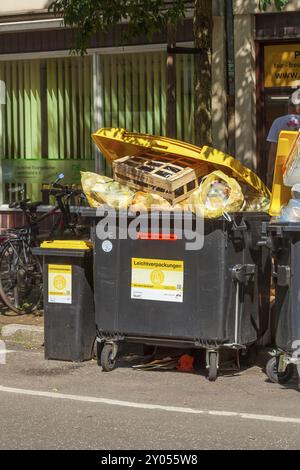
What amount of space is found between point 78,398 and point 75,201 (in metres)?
4.00

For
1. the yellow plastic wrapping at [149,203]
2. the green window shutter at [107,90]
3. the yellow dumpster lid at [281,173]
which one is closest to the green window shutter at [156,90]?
the green window shutter at [107,90]

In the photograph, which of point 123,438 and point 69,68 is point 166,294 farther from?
point 69,68

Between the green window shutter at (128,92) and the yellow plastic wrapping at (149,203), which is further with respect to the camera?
the green window shutter at (128,92)

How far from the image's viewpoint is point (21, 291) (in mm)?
10109

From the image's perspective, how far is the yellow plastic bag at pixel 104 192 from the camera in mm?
7707

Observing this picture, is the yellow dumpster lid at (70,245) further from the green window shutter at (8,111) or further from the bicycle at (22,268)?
the green window shutter at (8,111)

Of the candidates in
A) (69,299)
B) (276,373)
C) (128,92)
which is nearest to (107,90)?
(128,92)

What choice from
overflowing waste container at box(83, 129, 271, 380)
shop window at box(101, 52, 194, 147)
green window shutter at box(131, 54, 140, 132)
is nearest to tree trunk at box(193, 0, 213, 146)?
overflowing waste container at box(83, 129, 271, 380)

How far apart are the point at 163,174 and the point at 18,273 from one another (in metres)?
2.89

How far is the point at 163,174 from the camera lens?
7766 millimetres

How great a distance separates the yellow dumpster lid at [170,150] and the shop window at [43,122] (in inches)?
163

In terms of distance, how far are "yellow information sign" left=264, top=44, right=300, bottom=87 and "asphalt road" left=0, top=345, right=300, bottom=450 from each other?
15.5 ft

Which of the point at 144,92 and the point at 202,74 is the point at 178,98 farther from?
the point at 202,74
